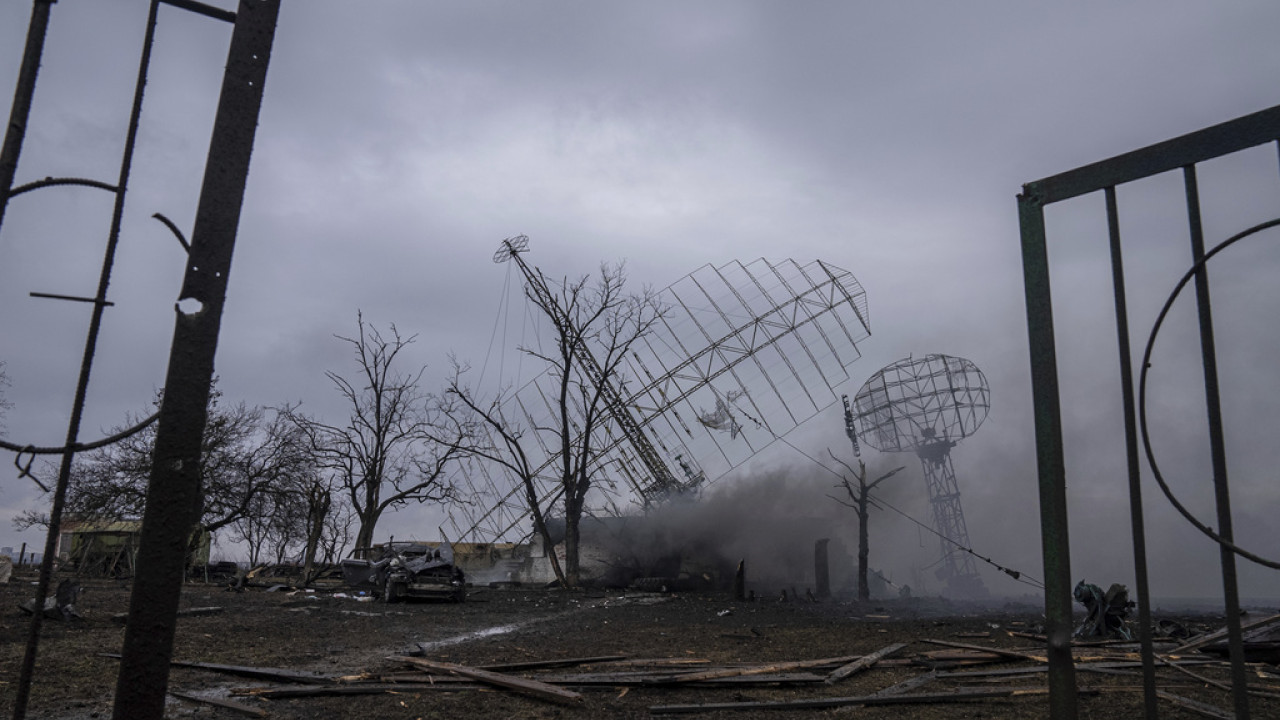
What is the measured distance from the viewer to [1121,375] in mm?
2865

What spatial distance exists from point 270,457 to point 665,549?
18680 millimetres

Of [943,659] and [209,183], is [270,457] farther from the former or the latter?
[209,183]

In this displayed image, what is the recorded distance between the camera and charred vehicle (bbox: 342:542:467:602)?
2130cm

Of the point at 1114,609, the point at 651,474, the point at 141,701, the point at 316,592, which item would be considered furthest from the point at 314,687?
the point at 651,474

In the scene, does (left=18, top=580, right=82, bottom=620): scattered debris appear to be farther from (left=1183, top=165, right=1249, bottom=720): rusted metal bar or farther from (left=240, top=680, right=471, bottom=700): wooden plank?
(left=1183, top=165, right=1249, bottom=720): rusted metal bar

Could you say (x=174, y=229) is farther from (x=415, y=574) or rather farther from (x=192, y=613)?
(x=415, y=574)

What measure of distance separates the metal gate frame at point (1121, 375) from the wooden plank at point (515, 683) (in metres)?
4.88

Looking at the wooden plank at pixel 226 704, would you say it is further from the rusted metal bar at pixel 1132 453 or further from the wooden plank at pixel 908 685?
the rusted metal bar at pixel 1132 453

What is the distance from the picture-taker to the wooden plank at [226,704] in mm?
6096

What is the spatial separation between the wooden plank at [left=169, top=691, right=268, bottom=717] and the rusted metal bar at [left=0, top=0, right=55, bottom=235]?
4.70 metres

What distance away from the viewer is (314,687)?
710 cm

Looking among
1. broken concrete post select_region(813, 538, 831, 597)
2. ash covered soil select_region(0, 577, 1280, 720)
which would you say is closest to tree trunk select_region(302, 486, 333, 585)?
ash covered soil select_region(0, 577, 1280, 720)

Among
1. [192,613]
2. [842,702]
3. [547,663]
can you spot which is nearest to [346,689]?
[547,663]

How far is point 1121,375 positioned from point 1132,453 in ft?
0.96
